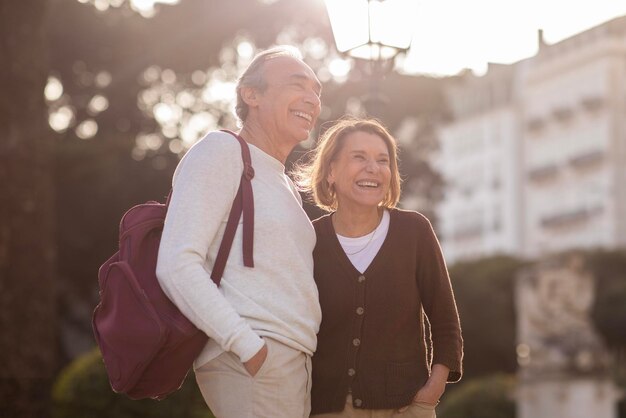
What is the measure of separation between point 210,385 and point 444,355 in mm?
932

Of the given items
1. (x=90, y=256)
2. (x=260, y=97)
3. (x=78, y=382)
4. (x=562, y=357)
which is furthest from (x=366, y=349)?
(x=90, y=256)

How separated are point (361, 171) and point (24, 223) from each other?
591cm

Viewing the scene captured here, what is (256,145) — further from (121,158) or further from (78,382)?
(121,158)

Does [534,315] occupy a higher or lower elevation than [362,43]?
lower

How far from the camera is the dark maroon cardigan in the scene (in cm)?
486

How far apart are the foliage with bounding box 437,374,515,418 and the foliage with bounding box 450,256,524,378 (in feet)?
58.4

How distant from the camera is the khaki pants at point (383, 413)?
4.86 metres

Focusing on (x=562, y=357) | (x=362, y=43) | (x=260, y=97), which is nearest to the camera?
(x=260, y=97)

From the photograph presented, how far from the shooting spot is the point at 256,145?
4.74 meters

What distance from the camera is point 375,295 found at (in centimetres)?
493

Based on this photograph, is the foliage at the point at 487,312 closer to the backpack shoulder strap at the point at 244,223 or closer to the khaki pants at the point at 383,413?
the khaki pants at the point at 383,413

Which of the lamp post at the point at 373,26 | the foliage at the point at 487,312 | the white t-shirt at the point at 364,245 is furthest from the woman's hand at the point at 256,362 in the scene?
the foliage at the point at 487,312

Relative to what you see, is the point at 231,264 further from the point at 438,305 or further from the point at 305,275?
the point at 438,305

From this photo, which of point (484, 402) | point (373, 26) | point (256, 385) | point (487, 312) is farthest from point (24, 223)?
point (487, 312)
